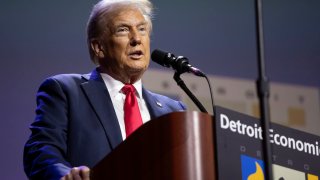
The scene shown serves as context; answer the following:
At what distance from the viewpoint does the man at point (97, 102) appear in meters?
2.31

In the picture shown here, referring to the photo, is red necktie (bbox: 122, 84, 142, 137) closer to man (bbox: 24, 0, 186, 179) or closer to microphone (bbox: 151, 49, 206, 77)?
man (bbox: 24, 0, 186, 179)

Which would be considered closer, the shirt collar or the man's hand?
the man's hand

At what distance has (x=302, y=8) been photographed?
162 inches

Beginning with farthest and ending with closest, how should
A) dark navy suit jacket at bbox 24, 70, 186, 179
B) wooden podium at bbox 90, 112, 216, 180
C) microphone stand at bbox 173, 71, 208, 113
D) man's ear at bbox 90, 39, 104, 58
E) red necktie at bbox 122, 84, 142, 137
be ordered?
man's ear at bbox 90, 39, 104, 58, red necktie at bbox 122, 84, 142, 137, microphone stand at bbox 173, 71, 208, 113, dark navy suit jacket at bbox 24, 70, 186, 179, wooden podium at bbox 90, 112, 216, 180

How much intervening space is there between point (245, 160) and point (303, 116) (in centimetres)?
217

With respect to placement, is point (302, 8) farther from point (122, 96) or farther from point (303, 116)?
point (122, 96)

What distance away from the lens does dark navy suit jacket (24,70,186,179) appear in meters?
2.25

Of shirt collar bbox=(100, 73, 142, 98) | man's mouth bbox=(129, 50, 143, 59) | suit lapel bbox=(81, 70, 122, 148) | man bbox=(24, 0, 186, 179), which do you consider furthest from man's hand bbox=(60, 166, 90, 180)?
man's mouth bbox=(129, 50, 143, 59)

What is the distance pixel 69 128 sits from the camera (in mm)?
2447

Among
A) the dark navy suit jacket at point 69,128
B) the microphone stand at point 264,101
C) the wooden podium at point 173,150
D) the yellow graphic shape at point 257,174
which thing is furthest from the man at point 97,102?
the microphone stand at point 264,101

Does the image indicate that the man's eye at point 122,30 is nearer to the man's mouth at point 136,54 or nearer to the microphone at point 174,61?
the man's mouth at point 136,54

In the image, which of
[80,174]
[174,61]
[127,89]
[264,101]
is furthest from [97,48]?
[264,101]

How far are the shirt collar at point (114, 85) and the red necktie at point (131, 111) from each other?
0.03 metres

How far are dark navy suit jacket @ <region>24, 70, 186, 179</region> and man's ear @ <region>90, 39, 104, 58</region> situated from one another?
216mm
